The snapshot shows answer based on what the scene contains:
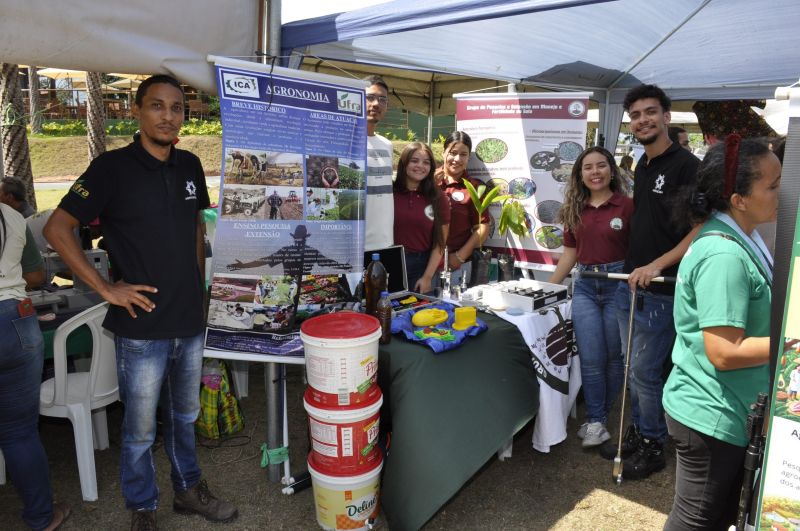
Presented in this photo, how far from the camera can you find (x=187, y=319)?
2.21 metres

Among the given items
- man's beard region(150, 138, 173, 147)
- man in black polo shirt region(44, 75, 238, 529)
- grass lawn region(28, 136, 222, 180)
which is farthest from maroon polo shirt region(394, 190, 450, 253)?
grass lawn region(28, 136, 222, 180)

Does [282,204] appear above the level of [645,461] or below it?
above

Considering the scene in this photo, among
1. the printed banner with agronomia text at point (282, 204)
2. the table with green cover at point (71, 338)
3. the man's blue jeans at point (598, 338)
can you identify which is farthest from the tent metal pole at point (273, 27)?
the man's blue jeans at point (598, 338)

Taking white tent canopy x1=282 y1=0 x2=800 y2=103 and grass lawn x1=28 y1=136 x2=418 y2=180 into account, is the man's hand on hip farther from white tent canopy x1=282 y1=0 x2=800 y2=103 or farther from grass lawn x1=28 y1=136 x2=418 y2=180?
grass lawn x1=28 y1=136 x2=418 y2=180

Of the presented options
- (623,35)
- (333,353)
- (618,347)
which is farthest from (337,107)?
(623,35)

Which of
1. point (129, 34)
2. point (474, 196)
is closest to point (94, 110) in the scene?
point (474, 196)


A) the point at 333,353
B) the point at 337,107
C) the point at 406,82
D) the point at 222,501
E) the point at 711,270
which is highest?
the point at 406,82

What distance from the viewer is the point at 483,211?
3.99 metres

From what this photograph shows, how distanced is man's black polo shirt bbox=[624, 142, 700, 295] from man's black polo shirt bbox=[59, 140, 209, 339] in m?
2.16

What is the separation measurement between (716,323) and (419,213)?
83.8 inches

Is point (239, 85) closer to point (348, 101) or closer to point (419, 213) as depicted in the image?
point (348, 101)

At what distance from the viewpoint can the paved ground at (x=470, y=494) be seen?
2473mm

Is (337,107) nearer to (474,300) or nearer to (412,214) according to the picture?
(412,214)

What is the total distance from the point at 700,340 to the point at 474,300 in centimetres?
160
